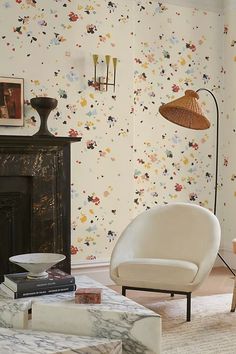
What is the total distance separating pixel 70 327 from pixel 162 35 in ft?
11.5

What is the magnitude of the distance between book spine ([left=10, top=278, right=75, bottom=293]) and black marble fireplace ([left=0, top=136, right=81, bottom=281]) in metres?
1.22

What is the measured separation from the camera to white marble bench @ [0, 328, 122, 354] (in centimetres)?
218

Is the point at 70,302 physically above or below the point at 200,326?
above

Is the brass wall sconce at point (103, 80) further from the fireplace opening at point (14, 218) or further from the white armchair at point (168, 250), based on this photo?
the white armchair at point (168, 250)

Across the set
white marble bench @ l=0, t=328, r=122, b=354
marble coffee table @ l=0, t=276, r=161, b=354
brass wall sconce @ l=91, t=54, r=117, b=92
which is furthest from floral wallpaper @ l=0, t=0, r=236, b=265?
white marble bench @ l=0, t=328, r=122, b=354

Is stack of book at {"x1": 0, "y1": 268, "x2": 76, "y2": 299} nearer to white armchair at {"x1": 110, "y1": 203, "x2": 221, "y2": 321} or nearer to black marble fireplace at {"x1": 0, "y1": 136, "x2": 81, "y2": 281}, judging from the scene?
white armchair at {"x1": 110, "y1": 203, "x2": 221, "y2": 321}

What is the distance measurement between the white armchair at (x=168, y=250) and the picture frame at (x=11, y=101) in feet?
4.38

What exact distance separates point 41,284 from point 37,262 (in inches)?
5.0

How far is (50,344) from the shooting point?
2244 millimetres

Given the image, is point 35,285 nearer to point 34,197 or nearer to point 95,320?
point 95,320

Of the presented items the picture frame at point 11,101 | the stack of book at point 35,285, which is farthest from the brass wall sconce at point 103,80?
the stack of book at point 35,285

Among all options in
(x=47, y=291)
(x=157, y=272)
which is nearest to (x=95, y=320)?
(x=47, y=291)

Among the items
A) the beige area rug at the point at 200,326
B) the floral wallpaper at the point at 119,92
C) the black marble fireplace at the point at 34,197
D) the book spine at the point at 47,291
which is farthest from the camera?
the floral wallpaper at the point at 119,92

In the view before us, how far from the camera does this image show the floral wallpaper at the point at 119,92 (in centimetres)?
436
